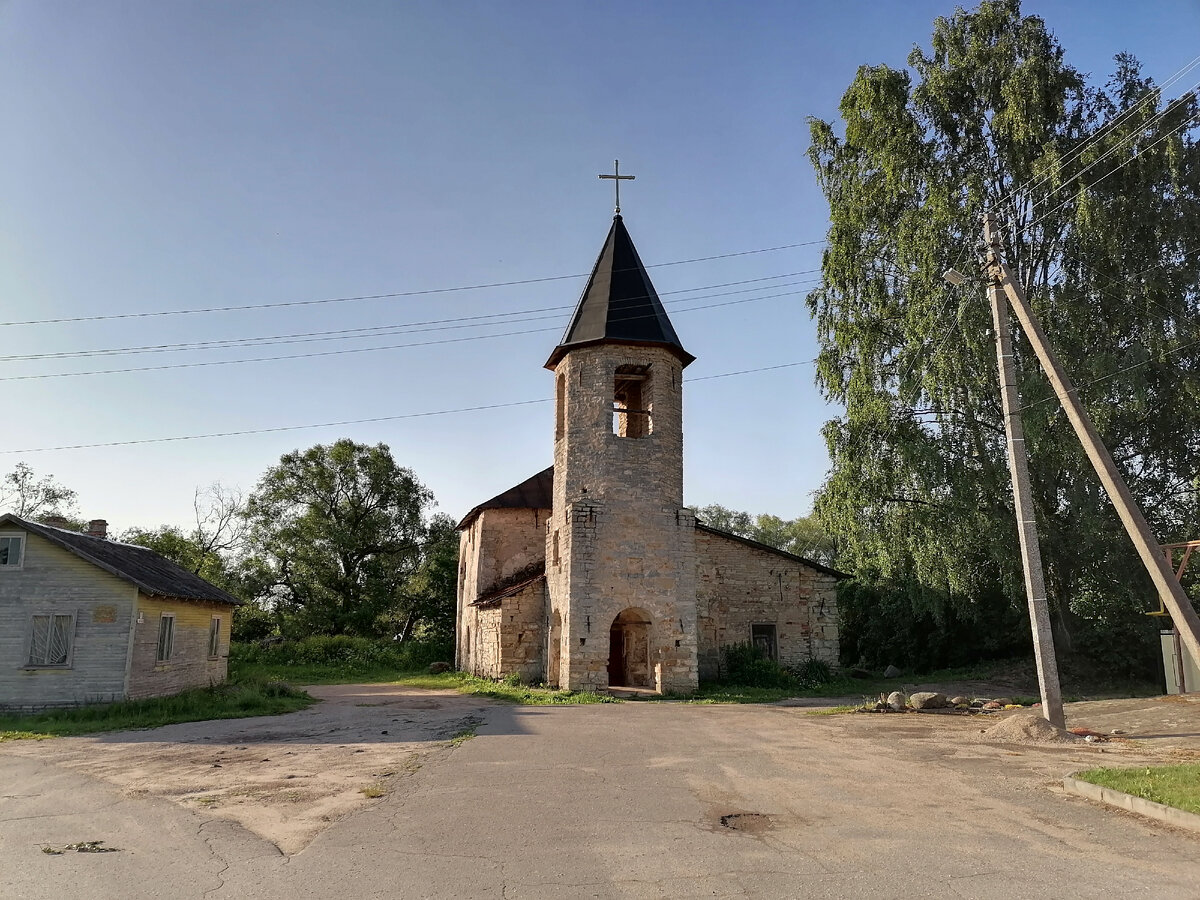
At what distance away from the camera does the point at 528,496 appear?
99.6ft

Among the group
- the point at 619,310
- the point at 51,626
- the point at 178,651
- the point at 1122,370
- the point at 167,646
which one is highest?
the point at 619,310

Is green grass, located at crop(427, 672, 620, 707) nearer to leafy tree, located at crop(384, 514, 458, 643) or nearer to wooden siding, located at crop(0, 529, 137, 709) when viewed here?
wooden siding, located at crop(0, 529, 137, 709)

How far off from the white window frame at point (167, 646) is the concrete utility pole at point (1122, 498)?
65.0 ft

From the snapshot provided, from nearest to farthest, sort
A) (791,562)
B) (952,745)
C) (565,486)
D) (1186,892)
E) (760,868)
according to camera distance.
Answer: (1186,892), (760,868), (952,745), (565,486), (791,562)

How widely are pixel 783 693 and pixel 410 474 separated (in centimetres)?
3199

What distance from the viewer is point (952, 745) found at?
38.6 ft

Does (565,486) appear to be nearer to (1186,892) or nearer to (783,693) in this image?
(783,693)

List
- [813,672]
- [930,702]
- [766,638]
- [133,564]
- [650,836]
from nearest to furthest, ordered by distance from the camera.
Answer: [650,836] → [930,702] → [133,564] → [813,672] → [766,638]

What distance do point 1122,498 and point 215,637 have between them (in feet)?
76.2

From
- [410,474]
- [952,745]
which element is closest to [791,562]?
[952,745]

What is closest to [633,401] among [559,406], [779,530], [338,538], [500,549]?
[559,406]

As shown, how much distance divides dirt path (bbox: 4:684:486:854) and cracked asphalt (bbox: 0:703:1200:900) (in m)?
0.32

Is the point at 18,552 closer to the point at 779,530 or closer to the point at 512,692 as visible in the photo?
the point at 512,692

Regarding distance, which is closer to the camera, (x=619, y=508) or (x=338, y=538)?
(x=619, y=508)
